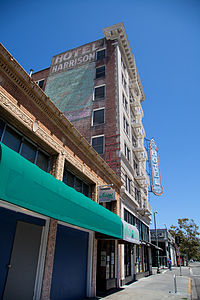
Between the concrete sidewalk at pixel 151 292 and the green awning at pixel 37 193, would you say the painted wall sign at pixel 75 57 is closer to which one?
the green awning at pixel 37 193

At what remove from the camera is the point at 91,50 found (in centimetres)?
2939

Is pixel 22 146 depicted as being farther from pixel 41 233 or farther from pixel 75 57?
pixel 75 57

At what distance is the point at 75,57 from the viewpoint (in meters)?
30.0

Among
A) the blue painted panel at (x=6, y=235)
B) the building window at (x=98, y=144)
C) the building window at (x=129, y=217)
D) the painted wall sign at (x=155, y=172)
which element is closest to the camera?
the blue painted panel at (x=6, y=235)

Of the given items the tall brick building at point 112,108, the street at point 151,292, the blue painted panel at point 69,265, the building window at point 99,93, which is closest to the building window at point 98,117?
the tall brick building at point 112,108

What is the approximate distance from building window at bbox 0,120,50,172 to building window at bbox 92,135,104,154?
11.0m

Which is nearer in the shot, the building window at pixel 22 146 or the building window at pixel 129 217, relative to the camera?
the building window at pixel 22 146

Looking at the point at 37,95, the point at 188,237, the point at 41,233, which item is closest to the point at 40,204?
the point at 41,233

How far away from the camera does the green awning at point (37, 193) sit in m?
4.67

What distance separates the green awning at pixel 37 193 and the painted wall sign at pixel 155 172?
67.6ft

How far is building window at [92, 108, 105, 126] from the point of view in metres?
22.2

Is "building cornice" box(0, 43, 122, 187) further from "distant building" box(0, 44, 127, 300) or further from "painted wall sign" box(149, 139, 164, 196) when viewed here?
"painted wall sign" box(149, 139, 164, 196)

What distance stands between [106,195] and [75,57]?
79.2ft

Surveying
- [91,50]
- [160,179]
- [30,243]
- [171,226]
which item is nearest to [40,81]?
[91,50]
